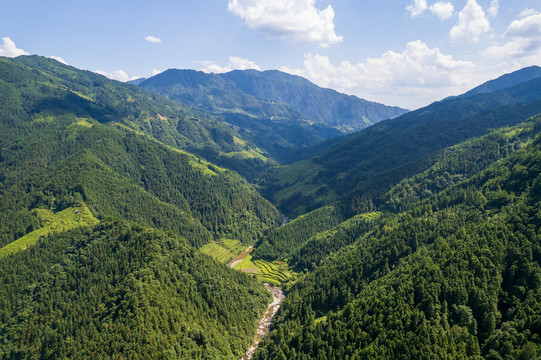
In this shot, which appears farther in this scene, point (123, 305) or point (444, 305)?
point (123, 305)

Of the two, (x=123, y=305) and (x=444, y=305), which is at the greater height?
(x=444, y=305)

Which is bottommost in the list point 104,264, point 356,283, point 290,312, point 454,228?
point 290,312

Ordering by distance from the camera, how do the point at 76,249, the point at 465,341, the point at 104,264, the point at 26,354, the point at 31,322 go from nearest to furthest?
1. the point at 465,341
2. the point at 26,354
3. the point at 31,322
4. the point at 104,264
5. the point at 76,249

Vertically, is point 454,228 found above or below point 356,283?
above

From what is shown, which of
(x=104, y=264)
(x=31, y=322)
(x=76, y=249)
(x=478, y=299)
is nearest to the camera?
(x=478, y=299)

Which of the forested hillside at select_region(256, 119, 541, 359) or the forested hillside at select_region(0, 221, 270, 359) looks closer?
the forested hillside at select_region(256, 119, 541, 359)

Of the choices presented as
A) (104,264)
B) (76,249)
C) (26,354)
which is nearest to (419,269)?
(104,264)

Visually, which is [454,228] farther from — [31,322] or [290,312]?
[31,322]

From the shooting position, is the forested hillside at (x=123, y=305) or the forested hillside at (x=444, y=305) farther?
the forested hillside at (x=123, y=305)
